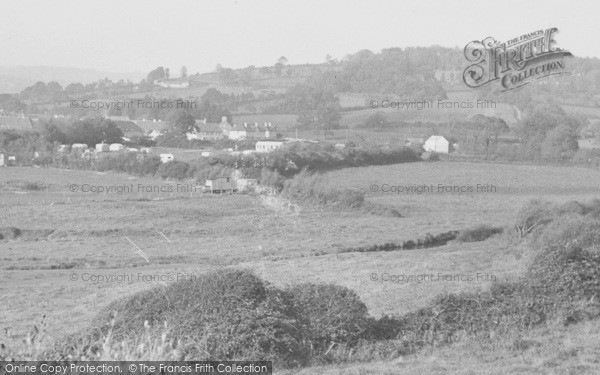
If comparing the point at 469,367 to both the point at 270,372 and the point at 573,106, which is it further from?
the point at 573,106

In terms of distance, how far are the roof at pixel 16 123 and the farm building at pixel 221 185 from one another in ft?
81.4

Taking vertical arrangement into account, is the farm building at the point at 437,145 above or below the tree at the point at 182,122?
below

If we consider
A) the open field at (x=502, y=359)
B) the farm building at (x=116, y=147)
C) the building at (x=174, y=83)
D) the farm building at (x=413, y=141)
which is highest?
the building at (x=174, y=83)

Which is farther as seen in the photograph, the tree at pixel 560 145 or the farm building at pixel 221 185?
the tree at pixel 560 145

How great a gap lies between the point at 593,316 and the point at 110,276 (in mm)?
13998

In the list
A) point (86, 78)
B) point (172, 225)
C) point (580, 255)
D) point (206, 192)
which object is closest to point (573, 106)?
point (206, 192)

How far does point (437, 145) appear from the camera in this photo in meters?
65.8

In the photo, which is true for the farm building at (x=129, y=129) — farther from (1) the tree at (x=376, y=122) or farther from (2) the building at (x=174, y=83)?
(2) the building at (x=174, y=83)

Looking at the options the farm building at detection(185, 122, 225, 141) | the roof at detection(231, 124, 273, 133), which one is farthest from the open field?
the roof at detection(231, 124, 273, 133)

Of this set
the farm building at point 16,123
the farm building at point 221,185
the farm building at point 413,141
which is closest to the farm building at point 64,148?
the farm building at point 16,123

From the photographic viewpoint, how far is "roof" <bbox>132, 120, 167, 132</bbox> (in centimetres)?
7619

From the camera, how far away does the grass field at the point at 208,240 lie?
58.2 ft

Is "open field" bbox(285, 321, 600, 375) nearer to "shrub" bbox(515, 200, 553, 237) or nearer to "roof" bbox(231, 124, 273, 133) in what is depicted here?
"shrub" bbox(515, 200, 553, 237)

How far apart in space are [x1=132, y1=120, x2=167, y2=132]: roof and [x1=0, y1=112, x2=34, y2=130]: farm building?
1033cm
